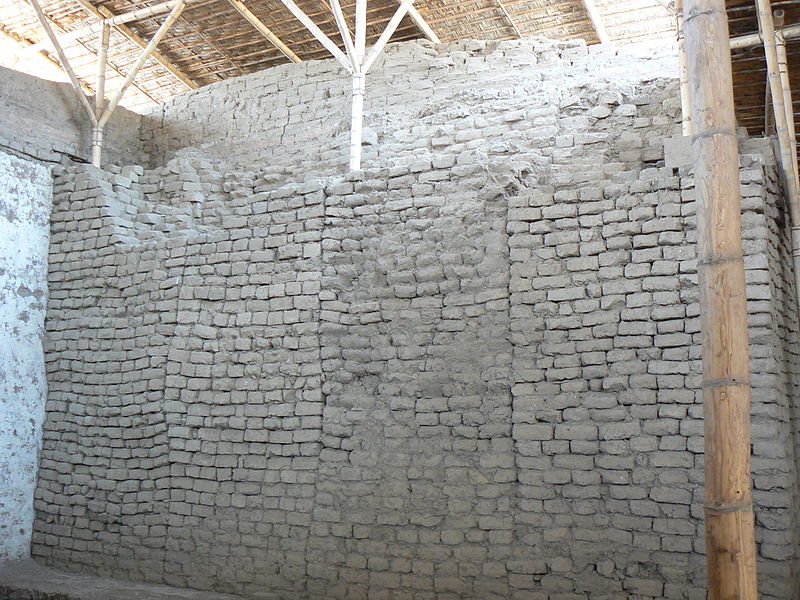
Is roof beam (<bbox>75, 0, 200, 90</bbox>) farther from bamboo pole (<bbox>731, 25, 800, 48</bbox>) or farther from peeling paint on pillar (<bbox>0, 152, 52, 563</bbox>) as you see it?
bamboo pole (<bbox>731, 25, 800, 48</bbox>)

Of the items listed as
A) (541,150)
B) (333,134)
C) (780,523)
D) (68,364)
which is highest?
(333,134)

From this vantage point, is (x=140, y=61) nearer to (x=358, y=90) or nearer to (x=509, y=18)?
(x=358, y=90)

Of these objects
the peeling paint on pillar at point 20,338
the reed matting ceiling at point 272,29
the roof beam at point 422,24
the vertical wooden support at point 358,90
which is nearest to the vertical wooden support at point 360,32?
the vertical wooden support at point 358,90

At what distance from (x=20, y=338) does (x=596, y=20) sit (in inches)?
317

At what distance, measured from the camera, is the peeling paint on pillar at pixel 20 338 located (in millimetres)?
7387

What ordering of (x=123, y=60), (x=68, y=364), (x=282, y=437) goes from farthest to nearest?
(x=123, y=60), (x=68, y=364), (x=282, y=437)

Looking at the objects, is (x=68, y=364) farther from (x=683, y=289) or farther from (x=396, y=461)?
(x=683, y=289)

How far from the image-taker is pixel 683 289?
5.25 meters

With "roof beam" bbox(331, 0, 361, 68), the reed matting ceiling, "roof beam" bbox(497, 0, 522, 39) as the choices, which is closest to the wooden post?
"roof beam" bbox(331, 0, 361, 68)

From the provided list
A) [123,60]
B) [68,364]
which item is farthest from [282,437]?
[123,60]

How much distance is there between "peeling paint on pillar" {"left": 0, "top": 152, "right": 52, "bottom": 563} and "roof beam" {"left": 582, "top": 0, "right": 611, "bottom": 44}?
7017 millimetres

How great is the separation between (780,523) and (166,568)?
485 centimetres

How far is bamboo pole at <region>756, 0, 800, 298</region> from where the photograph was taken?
19.1 feet

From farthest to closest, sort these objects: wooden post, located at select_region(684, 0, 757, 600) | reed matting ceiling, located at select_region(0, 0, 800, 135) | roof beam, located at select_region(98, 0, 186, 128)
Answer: reed matting ceiling, located at select_region(0, 0, 800, 135) < roof beam, located at select_region(98, 0, 186, 128) < wooden post, located at select_region(684, 0, 757, 600)
